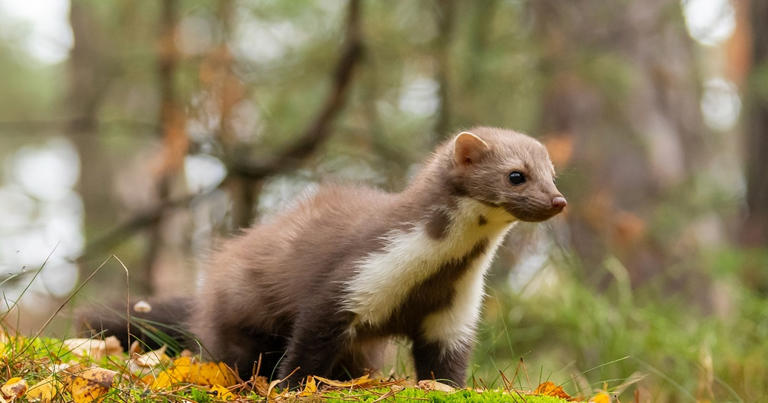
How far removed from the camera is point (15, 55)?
1947 centimetres

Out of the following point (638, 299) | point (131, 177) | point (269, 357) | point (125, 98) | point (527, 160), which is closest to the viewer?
point (527, 160)

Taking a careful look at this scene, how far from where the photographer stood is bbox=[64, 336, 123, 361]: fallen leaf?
4.45 meters

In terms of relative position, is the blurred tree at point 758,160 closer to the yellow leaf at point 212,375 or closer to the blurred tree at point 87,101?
the blurred tree at point 87,101

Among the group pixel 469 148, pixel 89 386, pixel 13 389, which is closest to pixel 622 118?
pixel 469 148

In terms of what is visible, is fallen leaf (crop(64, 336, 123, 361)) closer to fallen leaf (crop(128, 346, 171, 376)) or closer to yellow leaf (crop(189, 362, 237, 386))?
fallen leaf (crop(128, 346, 171, 376))

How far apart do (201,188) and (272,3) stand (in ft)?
7.00

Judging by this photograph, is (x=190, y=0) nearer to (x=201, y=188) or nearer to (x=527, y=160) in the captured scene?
(x=201, y=188)

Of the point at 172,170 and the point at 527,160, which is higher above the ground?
the point at 527,160

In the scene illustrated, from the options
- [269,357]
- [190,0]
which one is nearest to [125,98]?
[190,0]

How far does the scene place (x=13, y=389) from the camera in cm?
336

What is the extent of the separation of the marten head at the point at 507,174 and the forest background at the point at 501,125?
2.09 metres

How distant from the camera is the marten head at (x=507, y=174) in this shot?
4.05 metres

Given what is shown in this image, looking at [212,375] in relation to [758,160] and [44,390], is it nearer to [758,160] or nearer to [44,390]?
[44,390]

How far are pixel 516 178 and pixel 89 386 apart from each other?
219cm
